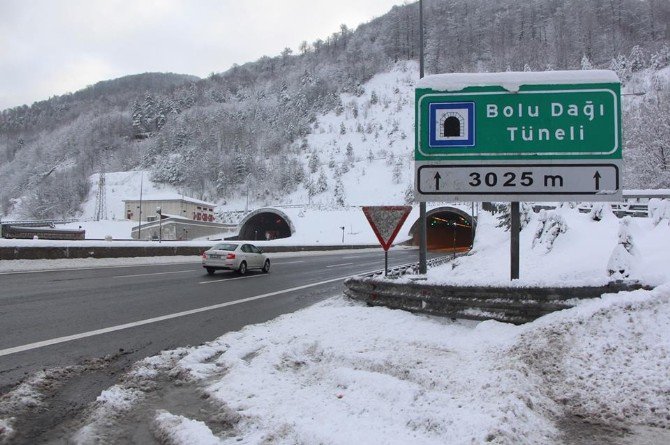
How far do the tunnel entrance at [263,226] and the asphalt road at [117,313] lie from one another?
64015 millimetres

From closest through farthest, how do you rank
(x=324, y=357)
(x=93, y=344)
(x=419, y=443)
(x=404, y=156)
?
(x=419, y=443) → (x=324, y=357) → (x=93, y=344) → (x=404, y=156)

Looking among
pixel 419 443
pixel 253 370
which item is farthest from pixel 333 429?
pixel 253 370

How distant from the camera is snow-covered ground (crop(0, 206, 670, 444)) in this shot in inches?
158

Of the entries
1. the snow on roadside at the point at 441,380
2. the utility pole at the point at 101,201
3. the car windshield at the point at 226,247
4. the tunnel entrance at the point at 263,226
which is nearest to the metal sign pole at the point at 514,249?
the snow on roadside at the point at 441,380

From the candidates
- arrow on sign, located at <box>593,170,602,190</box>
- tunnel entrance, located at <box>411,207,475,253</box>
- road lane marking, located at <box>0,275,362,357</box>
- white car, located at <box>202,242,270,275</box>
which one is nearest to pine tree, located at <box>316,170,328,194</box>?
tunnel entrance, located at <box>411,207,475,253</box>

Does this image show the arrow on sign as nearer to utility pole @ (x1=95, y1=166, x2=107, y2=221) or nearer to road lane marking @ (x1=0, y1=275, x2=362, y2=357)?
road lane marking @ (x1=0, y1=275, x2=362, y2=357)

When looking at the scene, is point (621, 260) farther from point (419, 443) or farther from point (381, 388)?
point (419, 443)

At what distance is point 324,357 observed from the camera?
6223 millimetres

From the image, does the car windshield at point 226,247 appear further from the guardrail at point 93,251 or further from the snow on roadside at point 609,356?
the snow on roadside at point 609,356

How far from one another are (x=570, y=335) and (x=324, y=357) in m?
2.93

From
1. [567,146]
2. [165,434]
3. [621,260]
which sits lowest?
[165,434]

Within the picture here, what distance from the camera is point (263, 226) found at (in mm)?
92250

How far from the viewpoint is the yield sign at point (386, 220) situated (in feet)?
35.2

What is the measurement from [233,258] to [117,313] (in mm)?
10413
